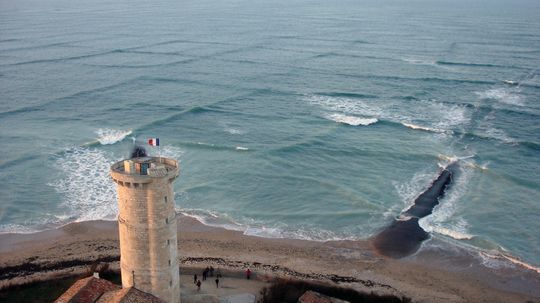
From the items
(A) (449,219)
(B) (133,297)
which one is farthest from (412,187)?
(B) (133,297)

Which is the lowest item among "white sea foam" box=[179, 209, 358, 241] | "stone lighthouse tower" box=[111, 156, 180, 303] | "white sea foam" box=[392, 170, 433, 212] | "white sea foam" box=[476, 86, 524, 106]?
"white sea foam" box=[179, 209, 358, 241]

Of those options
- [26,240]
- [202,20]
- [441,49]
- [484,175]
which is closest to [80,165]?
[26,240]

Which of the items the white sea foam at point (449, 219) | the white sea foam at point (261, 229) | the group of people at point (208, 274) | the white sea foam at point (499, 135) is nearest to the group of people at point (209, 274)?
the group of people at point (208, 274)

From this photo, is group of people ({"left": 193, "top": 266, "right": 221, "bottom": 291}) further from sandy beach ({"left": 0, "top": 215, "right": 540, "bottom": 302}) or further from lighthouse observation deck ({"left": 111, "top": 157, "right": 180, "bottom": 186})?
lighthouse observation deck ({"left": 111, "top": 157, "right": 180, "bottom": 186})

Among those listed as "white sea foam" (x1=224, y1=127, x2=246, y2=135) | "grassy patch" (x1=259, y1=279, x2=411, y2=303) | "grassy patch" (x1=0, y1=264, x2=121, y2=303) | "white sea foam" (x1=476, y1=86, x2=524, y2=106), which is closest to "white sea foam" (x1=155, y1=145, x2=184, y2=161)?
"white sea foam" (x1=224, y1=127, x2=246, y2=135)

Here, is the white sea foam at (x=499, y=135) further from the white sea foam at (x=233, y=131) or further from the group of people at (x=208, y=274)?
the group of people at (x=208, y=274)

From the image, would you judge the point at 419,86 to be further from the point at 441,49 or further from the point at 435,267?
the point at 435,267
